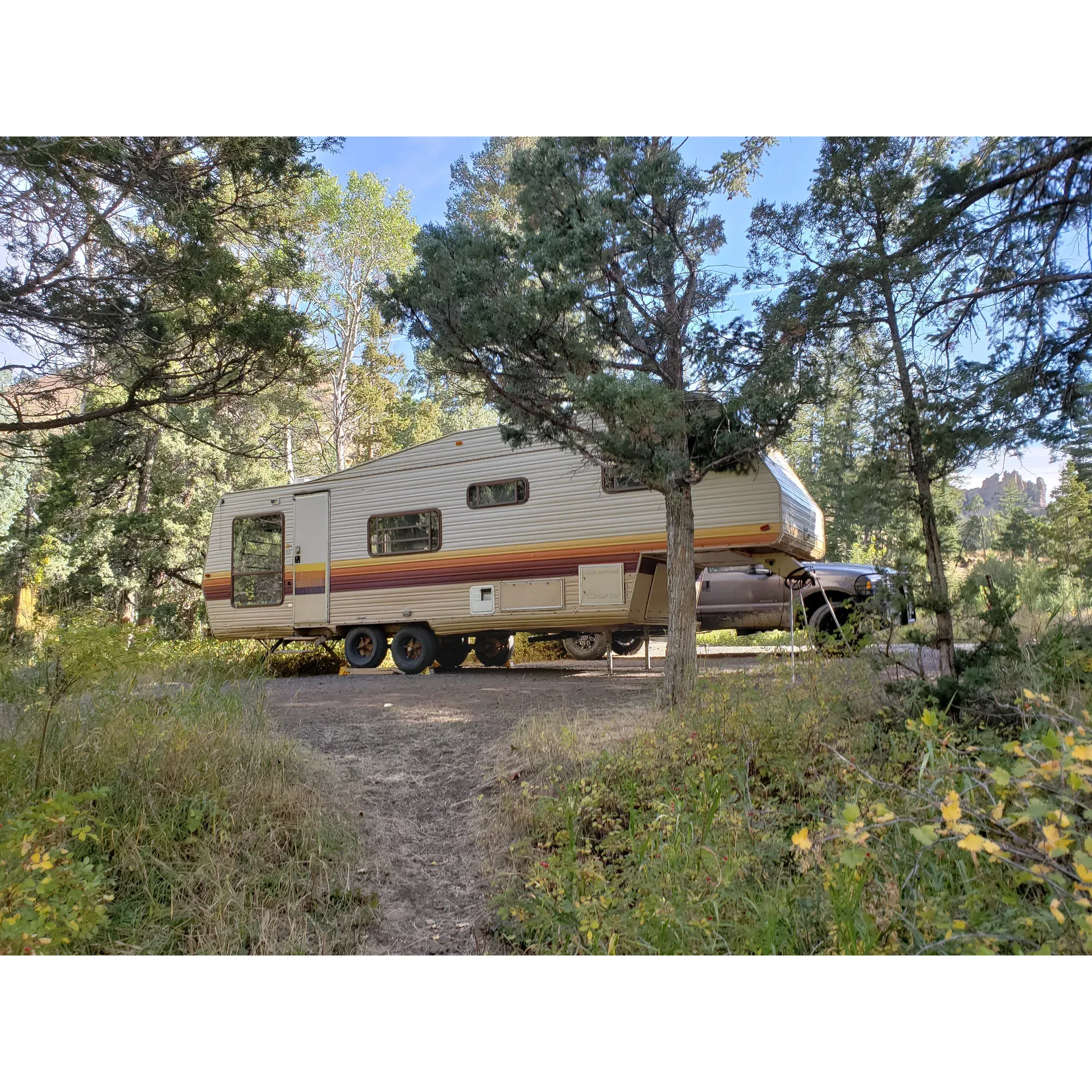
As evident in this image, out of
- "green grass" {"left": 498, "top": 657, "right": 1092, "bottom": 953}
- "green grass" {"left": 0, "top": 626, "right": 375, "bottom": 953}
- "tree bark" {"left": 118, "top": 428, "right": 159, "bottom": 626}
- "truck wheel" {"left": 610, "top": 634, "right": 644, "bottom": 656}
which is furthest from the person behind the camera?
"tree bark" {"left": 118, "top": 428, "right": 159, "bottom": 626}

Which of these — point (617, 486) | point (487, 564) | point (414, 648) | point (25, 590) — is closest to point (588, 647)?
point (414, 648)

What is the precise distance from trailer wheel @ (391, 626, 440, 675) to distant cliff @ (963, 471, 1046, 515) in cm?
533

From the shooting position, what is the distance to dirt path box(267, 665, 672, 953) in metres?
2.46

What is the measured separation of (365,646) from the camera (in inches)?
327

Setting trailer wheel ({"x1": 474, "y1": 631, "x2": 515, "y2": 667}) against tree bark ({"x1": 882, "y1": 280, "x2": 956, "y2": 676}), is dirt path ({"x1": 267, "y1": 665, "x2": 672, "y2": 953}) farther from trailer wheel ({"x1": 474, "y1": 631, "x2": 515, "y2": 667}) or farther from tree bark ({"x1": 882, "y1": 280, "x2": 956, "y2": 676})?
tree bark ({"x1": 882, "y1": 280, "x2": 956, "y2": 676})

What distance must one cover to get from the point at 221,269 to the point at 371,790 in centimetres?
312

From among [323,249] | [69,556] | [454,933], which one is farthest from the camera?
[69,556]

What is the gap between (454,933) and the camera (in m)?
2.34

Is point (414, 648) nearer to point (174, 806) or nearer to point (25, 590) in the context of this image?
point (25, 590)

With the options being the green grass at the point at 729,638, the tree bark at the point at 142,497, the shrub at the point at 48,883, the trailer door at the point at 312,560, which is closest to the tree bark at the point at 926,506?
the green grass at the point at 729,638

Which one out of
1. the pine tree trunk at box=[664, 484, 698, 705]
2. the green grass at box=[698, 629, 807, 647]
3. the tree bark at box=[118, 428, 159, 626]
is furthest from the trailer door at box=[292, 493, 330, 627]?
the pine tree trunk at box=[664, 484, 698, 705]

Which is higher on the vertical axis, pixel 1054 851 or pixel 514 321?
pixel 514 321
